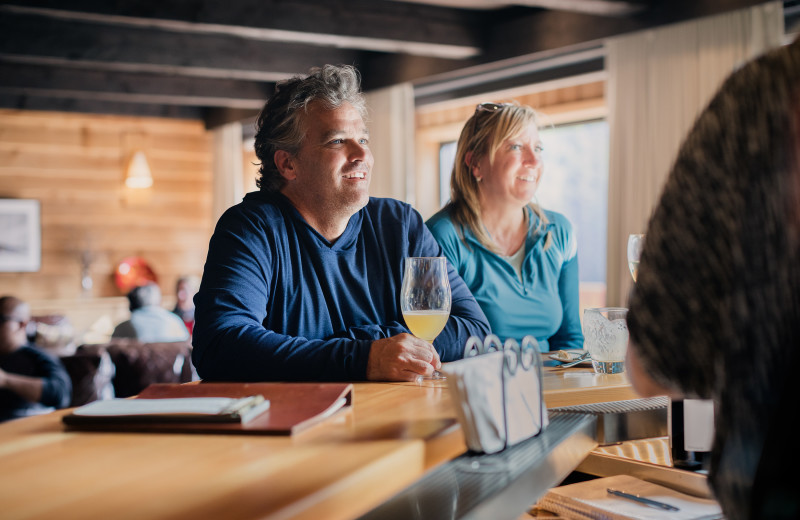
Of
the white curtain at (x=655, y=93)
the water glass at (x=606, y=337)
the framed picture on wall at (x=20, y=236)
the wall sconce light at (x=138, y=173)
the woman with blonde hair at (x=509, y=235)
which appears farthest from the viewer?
the wall sconce light at (x=138, y=173)

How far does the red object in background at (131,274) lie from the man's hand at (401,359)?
254 inches

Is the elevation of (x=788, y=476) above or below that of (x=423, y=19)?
below

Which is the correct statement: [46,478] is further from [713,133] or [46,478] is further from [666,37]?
[666,37]

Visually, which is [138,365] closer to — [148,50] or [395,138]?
[148,50]

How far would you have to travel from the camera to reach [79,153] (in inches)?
292

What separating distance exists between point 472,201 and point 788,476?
1928mm

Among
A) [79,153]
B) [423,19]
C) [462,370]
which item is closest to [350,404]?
[462,370]

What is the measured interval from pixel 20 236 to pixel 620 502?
7.01 m

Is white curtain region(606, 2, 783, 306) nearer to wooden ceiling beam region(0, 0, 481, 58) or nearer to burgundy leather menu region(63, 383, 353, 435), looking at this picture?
wooden ceiling beam region(0, 0, 481, 58)

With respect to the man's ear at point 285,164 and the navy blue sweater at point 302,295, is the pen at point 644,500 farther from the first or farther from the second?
the man's ear at point 285,164

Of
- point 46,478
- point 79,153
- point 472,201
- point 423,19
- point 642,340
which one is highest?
point 423,19

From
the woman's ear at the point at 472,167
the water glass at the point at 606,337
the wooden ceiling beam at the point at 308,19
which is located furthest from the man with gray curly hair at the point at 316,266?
the wooden ceiling beam at the point at 308,19

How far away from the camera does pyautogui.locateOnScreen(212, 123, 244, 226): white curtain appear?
25.6 ft

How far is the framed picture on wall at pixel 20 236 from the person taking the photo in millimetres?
7000
